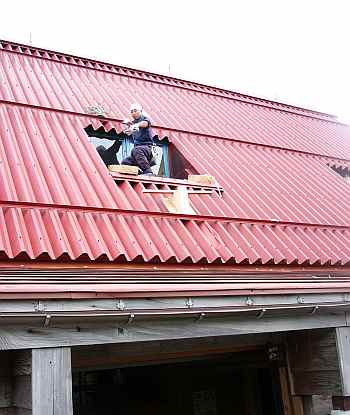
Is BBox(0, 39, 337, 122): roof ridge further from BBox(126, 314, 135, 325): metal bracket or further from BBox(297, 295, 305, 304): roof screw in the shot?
BBox(126, 314, 135, 325): metal bracket

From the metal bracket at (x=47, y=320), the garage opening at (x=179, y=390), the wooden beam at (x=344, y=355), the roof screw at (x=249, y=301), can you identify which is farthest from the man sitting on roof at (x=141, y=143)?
the garage opening at (x=179, y=390)

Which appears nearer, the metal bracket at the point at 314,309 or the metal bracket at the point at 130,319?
the metal bracket at the point at 130,319

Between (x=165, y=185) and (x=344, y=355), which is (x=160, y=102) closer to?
(x=165, y=185)

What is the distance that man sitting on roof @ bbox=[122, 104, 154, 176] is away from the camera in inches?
262

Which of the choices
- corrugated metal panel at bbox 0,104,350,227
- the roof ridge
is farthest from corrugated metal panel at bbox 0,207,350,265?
the roof ridge

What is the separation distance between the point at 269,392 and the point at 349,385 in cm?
433

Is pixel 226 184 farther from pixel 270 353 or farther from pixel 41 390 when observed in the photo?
pixel 41 390

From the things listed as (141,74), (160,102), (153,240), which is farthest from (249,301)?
(141,74)

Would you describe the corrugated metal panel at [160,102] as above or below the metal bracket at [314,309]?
above

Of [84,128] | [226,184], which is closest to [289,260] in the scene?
[226,184]

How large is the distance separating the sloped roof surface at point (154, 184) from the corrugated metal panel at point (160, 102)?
0.11 ft

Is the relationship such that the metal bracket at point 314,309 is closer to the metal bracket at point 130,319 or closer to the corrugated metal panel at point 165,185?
the corrugated metal panel at point 165,185

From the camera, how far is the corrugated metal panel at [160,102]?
757 cm

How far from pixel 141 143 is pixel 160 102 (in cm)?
245
